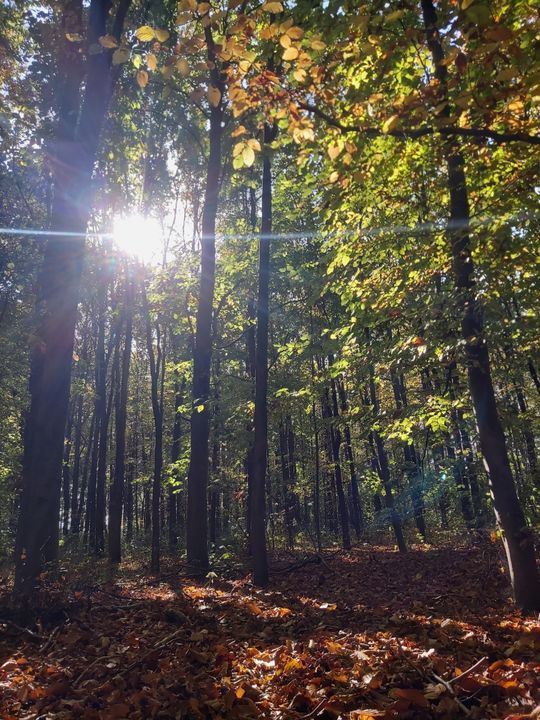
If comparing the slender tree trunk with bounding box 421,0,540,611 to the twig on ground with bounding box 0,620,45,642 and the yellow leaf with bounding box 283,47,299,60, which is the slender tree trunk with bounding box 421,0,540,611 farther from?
the twig on ground with bounding box 0,620,45,642

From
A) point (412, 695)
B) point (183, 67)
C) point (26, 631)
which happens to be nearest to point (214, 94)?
point (183, 67)

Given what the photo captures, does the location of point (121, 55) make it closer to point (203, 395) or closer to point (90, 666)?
point (90, 666)

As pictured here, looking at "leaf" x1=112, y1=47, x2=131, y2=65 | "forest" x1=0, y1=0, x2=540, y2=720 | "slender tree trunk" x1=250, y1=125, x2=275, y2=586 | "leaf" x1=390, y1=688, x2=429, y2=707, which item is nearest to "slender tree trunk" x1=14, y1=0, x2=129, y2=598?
"forest" x1=0, y1=0, x2=540, y2=720

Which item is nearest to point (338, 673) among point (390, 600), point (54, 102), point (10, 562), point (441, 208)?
point (390, 600)

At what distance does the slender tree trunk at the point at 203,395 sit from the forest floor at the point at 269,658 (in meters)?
3.23

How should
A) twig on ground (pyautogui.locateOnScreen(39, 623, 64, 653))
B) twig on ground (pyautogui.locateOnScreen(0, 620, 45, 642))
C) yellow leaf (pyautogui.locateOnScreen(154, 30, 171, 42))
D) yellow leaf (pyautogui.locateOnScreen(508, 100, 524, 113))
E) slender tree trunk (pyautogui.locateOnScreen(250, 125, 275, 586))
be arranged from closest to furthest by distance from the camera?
yellow leaf (pyautogui.locateOnScreen(154, 30, 171, 42)) < yellow leaf (pyautogui.locateOnScreen(508, 100, 524, 113)) < twig on ground (pyautogui.locateOnScreen(39, 623, 64, 653)) < twig on ground (pyautogui.locateOnScreen(0, 620, 45, 642)) < slender tree trunk (pyautogui.locateOnScreen(250, 125, 275, 586))

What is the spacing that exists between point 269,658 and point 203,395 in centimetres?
722

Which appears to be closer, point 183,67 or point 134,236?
point 183,67

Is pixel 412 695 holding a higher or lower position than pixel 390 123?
lower

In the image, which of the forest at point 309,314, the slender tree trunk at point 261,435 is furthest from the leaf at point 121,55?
the slender tree trunk at point 261,435

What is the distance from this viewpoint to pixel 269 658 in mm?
4316

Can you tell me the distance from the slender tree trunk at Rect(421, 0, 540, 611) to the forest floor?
524 mm

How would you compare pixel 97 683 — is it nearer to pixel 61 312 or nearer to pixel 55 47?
pixel 61 312

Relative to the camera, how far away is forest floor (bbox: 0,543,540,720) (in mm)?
3258
